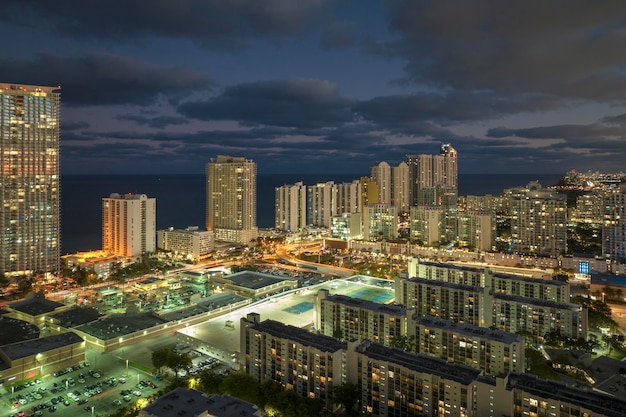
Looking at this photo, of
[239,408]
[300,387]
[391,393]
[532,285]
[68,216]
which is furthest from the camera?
[68,216]

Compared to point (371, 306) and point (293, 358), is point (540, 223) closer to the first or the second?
point (371, 306)

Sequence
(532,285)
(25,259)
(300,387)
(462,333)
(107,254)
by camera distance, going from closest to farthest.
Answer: (300,387) < (462,333) < (532,285) < (25,259) < (107,254)

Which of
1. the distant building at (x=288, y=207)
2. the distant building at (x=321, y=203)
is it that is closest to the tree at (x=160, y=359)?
the distant building at (x=288, y=207)

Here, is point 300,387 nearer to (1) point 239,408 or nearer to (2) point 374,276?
(1) point 239,408

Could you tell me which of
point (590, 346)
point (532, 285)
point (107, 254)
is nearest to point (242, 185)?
point (107, 254)

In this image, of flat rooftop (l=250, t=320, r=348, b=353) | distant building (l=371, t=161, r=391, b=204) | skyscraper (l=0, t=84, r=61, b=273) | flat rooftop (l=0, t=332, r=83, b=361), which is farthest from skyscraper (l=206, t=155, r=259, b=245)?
flat rooftop (l=250, t=320, r=348, b=353)

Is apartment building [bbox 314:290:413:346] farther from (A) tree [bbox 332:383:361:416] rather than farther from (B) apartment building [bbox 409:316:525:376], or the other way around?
(A) tree [bbox 332:383:361:416]

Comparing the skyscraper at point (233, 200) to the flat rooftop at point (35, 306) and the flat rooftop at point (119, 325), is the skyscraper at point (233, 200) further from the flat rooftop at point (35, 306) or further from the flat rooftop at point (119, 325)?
the flat rooftop at point (119, 325)
